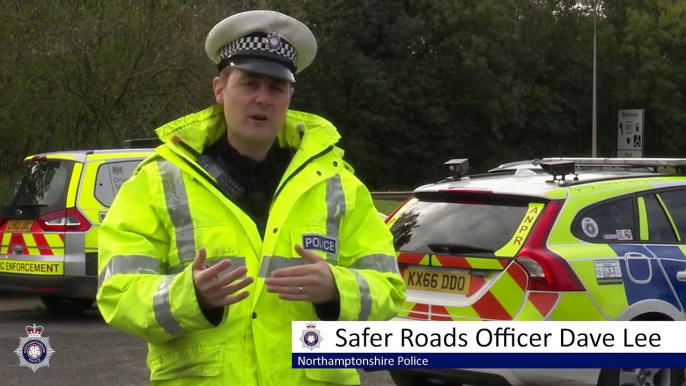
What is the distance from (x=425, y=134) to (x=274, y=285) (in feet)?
155

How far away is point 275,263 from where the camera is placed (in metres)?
2.57

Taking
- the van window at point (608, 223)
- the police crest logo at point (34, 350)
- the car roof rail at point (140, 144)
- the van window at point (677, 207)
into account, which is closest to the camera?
the van window at point (608, 223)

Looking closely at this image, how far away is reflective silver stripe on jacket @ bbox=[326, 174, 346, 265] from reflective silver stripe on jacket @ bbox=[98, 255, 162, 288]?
1.49 ft

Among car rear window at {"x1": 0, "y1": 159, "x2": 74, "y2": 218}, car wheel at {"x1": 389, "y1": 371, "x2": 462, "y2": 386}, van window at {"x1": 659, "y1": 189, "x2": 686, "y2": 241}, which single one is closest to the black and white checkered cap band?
car wheel at {"x1": 389, "y1": 371, "x2": 462, "y2": 386}

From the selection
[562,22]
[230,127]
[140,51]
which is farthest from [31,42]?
[562,22]

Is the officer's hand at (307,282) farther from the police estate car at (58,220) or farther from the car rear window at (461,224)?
the police estate car at (58,220)

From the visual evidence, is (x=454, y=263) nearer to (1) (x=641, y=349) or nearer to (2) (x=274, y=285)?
(1) (x=641, y=349)

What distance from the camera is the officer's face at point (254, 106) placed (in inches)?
105

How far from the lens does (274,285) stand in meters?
2.41

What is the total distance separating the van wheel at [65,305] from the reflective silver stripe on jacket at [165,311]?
904 centimetres

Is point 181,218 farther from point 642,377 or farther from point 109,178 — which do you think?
point 109,178

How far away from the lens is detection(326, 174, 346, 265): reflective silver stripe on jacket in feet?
8.75

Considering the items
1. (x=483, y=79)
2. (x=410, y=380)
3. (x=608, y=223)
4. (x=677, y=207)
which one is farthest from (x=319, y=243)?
(x=483, y=79)

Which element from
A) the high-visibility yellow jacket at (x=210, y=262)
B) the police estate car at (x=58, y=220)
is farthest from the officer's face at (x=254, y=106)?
the police estate car at (x=58, y=220)
